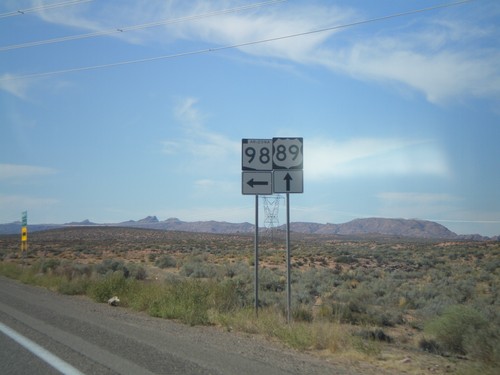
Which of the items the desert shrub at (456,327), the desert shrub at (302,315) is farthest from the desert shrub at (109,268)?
the desert shrub at (456,327)

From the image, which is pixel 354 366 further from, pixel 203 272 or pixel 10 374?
pixel 203 272

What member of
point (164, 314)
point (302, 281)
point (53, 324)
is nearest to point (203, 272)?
point (302, 281)

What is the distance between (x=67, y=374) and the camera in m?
8.66

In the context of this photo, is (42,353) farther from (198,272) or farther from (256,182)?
(198,272)

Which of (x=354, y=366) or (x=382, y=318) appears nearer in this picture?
(x=354, y=366)

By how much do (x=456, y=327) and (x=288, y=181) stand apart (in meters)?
5.43

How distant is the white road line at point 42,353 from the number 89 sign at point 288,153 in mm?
7138

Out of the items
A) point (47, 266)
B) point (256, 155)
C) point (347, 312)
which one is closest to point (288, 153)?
point (256, 155)

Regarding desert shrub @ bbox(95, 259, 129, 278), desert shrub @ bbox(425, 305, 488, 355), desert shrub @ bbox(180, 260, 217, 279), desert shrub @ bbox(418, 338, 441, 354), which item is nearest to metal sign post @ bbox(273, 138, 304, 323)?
desert shrub @ bbox(418, 338, 441, 354)

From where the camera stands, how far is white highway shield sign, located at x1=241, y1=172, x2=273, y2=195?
565 inches

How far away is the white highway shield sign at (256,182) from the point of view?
565 inches

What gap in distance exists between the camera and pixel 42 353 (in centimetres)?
1031

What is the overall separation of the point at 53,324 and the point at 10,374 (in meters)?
5.29

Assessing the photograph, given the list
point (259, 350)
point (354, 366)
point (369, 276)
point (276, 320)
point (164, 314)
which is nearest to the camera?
point (354, 366)
